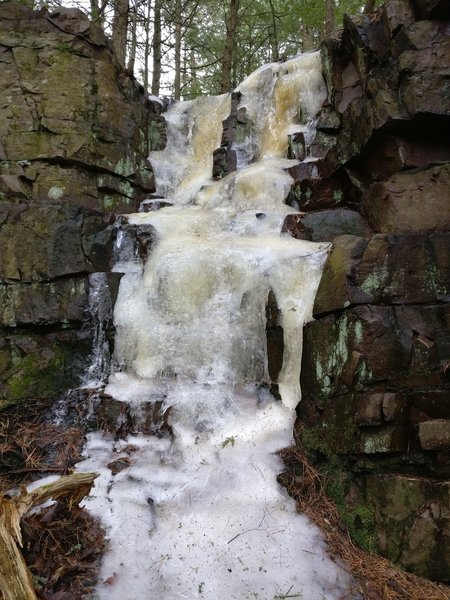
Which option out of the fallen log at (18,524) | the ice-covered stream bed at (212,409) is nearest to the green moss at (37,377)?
the ice-covered stream bed at (212,409)

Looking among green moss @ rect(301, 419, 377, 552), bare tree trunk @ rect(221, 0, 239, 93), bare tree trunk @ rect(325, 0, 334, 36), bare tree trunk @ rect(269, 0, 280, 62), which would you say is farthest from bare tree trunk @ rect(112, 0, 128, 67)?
green moss @ rect(301, 419, 377, 552)

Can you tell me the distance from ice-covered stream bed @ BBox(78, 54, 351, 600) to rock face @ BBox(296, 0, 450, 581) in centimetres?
49

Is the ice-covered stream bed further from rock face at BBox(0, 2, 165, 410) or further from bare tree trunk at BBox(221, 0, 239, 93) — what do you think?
bare tree trunk at BBox(221, 0, 239, 93)

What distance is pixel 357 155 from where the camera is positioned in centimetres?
613

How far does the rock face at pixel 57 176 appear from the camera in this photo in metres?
5.20

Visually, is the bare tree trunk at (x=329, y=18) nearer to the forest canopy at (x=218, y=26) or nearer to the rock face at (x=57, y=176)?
the forest canopy at (x=218, y=26)

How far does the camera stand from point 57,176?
23.2 ft

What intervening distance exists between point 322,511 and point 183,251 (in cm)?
351

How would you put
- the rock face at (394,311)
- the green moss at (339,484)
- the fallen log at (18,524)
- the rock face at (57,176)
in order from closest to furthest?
the fallen log at (18,524)
the rock face at (394,311)
the green moss at (339,484)
the rock face at (57,176)

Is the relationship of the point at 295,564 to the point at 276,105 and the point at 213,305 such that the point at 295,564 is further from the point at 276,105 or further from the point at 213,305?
the point at 276,105

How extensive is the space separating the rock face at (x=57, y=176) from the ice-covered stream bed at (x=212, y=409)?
1.96 feet

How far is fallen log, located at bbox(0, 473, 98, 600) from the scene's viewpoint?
2466mm

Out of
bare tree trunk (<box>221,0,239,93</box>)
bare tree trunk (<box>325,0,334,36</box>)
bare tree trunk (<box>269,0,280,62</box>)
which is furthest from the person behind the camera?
bare tree trunk (<box>221,0,239,93</box>)

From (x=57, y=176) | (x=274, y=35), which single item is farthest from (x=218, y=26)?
(x=57, y=176)
